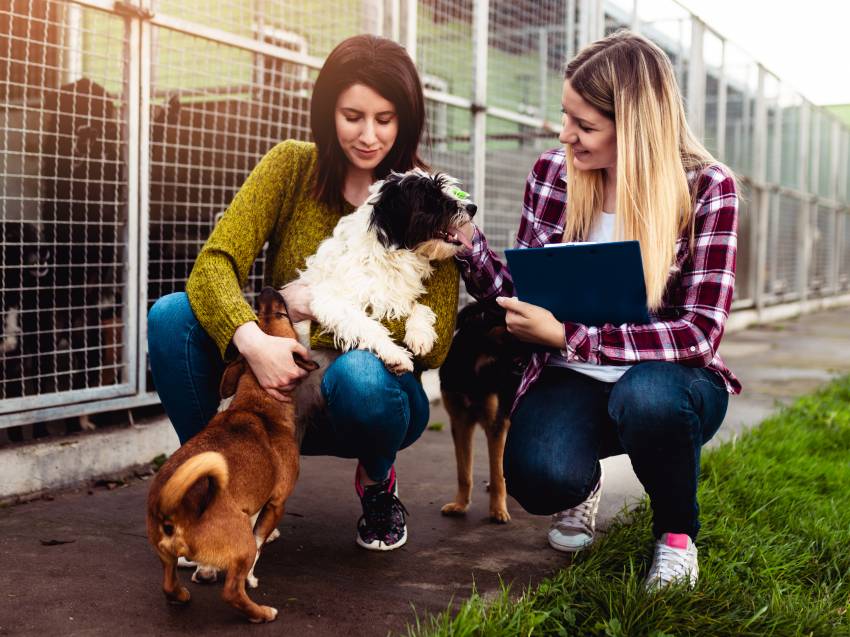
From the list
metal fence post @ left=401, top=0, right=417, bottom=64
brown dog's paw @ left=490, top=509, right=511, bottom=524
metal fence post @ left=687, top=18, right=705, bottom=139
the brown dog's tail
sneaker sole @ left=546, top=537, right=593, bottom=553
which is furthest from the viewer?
metal fence post @ left=687, top=18, right=705, bottom=139

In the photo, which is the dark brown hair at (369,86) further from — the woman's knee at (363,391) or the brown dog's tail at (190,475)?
the brown dog's tail at (190,475)

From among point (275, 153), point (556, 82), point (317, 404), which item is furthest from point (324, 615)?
point (556, 82)

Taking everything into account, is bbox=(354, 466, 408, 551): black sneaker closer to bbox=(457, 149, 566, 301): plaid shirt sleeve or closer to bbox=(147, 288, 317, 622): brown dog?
bbox=(147, 288, 317, 622): brown dog

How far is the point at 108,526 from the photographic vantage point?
117 inches

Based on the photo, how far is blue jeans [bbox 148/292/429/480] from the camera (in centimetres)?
259

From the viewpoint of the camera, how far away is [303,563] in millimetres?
2658

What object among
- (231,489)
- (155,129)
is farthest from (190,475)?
(155,129)

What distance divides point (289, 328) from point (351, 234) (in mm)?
446

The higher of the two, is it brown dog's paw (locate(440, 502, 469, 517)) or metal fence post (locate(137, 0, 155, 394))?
metal fence post (locate(137, 0, 155, 394))

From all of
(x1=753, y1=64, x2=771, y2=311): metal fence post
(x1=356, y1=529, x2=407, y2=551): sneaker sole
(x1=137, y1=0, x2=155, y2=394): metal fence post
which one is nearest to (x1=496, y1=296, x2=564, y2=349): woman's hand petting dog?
(x1=356, y1=529, x2=407, y2=551): sneaker sole

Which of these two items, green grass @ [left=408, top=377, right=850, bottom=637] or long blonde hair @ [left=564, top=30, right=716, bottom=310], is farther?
long blonde hair @ [left=564, top=30, right=716, bottom=310]

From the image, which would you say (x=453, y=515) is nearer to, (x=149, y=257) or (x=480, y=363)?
(x=480, y=363)

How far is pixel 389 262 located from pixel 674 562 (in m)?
1.29

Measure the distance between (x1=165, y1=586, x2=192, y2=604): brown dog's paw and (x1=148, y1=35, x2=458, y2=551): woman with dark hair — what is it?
57cm
